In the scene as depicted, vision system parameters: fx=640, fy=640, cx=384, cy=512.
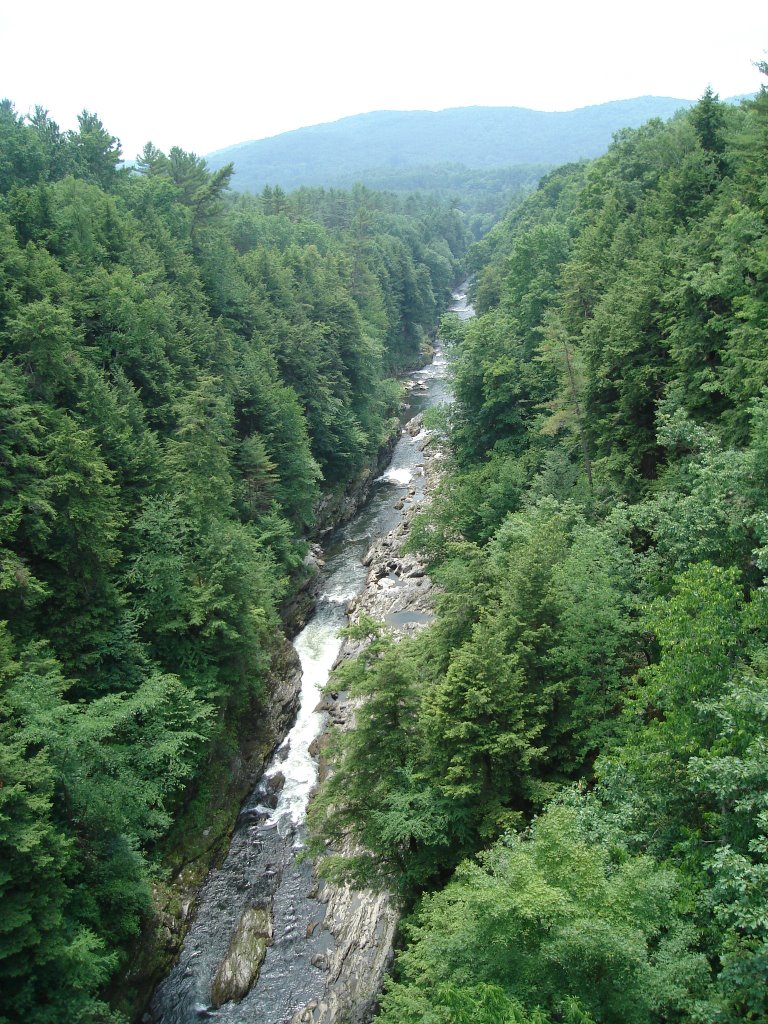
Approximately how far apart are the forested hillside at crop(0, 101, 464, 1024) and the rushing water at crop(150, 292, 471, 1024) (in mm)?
2139

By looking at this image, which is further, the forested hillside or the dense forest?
the forested hillside

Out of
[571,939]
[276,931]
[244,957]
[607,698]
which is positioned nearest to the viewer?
[571,939]

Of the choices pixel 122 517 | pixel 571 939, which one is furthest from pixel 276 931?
pixel 122 517

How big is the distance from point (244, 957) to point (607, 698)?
1422 centimetres

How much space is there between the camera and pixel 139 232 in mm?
42531

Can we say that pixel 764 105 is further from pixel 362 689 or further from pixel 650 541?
pixel 362 689

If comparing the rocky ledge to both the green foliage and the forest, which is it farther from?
the green foliage

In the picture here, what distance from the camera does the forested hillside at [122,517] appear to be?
57.4ft

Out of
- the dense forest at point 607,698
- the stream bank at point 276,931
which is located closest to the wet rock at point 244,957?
the stream bank at point 276,931

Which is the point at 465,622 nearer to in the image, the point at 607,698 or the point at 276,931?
the point at 607,698

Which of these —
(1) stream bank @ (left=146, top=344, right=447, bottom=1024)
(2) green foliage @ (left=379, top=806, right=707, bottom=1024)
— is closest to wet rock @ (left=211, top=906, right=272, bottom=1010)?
(1) stream bank @ (left=146, top=344, right=447, bottom=1024)

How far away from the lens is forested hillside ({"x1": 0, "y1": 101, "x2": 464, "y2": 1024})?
689 inches

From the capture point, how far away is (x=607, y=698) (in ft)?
55.7

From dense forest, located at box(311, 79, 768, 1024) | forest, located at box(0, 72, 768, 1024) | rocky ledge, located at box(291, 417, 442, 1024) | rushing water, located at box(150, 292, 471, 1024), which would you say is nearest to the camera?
dense forest, located at box(311, 79, 768, 1024)
